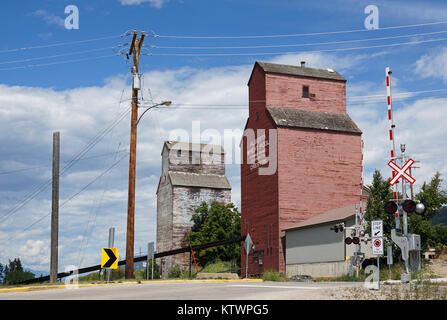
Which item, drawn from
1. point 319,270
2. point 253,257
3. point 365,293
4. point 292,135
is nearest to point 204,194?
point 253,257

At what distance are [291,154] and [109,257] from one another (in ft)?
74.9

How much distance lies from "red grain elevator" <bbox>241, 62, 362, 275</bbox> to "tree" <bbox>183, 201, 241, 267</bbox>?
33.3ft

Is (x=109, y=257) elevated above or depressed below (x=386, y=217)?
below

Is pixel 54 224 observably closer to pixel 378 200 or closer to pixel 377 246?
pixel 377 246

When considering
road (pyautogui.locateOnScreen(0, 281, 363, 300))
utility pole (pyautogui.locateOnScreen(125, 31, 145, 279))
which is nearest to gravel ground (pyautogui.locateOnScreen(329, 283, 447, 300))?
road (pyautogui.locateOnScreen(0, 281, 363, 300))

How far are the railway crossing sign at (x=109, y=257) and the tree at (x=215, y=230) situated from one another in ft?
116

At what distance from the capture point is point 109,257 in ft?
68.2

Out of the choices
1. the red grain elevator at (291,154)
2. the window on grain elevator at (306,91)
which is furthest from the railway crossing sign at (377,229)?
the window on grain elevator at (306,91)

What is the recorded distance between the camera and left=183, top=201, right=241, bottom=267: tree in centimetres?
5659

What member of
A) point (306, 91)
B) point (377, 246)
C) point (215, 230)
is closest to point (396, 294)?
point (377, 246)

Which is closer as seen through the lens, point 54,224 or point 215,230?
point 54,224

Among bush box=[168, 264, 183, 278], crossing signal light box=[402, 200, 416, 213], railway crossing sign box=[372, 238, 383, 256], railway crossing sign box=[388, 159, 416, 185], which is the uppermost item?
railway crossing sign box=[388, 159, 416, 185]

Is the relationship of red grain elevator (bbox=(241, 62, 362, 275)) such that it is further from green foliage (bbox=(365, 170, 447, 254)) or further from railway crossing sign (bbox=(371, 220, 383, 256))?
railway crossing sign (bbox=(371, 220, 383, 256))
